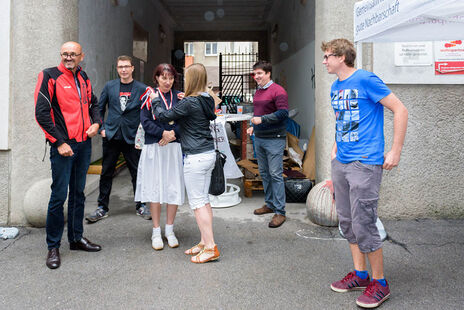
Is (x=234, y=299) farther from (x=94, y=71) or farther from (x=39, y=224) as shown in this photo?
(x=94, y=71)

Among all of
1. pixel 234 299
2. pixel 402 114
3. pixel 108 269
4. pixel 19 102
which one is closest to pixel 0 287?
pixel 108 269

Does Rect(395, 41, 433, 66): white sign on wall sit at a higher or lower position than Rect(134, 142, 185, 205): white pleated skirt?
higher

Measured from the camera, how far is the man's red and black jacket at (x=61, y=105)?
353cm

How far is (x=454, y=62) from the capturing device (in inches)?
197

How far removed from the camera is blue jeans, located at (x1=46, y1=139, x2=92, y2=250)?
12.1ft

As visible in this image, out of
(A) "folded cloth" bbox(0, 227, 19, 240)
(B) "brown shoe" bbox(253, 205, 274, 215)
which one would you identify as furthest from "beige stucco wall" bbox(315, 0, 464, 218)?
(A) "folded cloth" bbox(0, 227, 19, 240)

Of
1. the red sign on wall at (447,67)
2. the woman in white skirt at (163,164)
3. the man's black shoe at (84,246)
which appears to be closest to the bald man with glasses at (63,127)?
the man's black shoe at (84,246)

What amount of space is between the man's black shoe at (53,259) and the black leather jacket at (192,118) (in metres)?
1.47

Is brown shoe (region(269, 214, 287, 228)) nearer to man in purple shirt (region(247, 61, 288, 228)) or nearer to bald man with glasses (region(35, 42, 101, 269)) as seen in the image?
man in purple shirt (region(247, 61, 288, 228))

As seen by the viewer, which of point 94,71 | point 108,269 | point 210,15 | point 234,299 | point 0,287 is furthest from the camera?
point 210,15

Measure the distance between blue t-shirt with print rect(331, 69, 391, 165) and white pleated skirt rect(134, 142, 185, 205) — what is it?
172cm

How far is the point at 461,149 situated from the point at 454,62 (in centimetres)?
106

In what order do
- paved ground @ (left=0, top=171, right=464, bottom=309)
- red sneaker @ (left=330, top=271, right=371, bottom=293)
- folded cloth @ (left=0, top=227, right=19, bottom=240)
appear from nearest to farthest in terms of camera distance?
paved ground @ (left=0, top=171, right=464, bottom=309) → red sneaker @ (left=330, top=271, right=371, bottom=293) → folded cloth @ (left=0, top=227, right=19, bottom=240)

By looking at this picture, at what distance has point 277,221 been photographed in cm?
487
